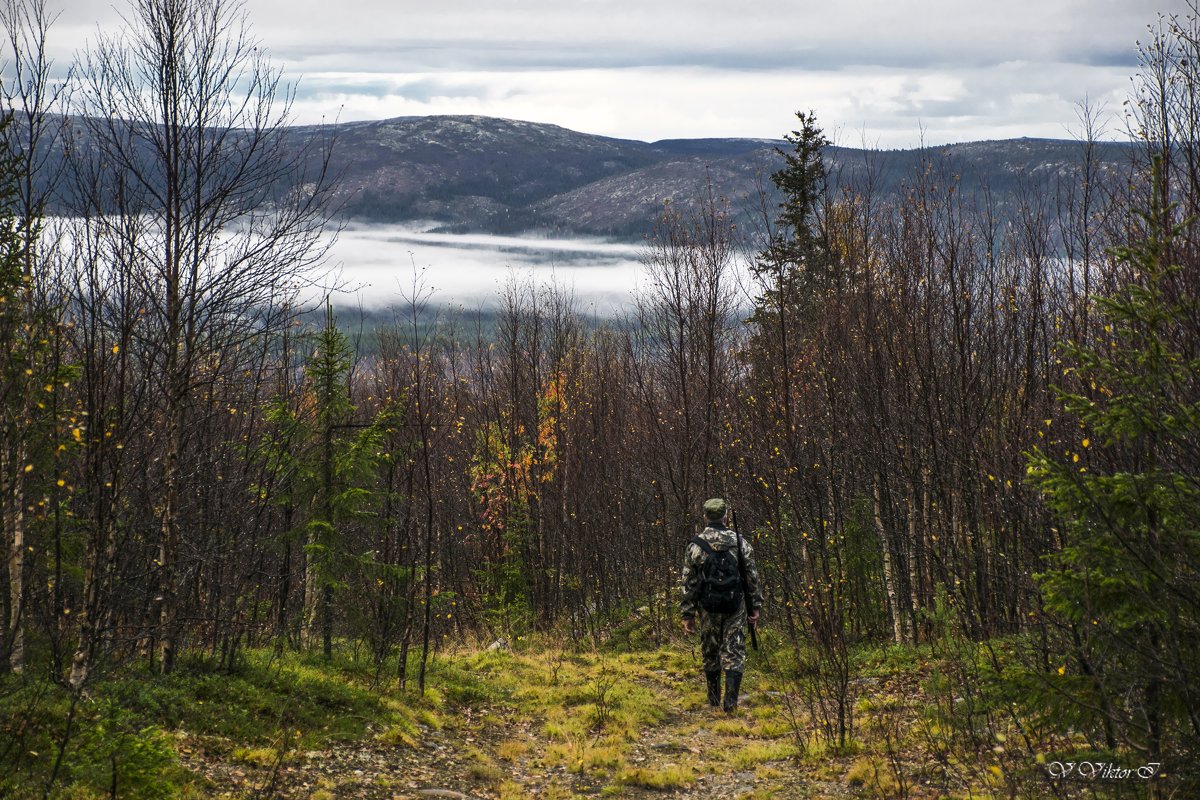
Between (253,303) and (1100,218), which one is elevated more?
(1100,218)

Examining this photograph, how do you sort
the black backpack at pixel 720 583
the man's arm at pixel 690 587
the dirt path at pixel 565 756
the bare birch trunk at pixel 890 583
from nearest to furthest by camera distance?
the dirt path at pixel 565 756, the black backpack at pixel 720 583, the man's arm at pixel 690 587, the bare birch trunk at pixel 890 583

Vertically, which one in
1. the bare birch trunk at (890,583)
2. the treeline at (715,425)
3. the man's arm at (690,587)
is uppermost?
the treeline at (715,425)

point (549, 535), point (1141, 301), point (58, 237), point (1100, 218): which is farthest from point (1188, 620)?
point (549, 535)

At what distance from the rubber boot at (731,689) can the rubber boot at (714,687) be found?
0.74 feet

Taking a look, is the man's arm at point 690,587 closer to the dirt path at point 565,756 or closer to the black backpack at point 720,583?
the black backpack at point 720,583

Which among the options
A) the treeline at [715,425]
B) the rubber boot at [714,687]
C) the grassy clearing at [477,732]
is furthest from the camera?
the rubber boot at [714,687]

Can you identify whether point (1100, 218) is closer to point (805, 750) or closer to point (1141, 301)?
point (1141, 301)

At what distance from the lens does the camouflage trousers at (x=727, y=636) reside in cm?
978

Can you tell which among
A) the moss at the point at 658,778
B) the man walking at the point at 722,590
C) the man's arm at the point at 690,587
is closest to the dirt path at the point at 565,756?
the moss at the point at 658,778

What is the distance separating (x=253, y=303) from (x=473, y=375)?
23.7 meters

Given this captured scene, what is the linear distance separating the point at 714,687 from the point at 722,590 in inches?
58.6

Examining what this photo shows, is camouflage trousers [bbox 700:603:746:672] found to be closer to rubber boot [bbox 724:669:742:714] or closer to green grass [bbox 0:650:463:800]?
rubber boot [bbox 724:669:742:714]

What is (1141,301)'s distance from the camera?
502cm

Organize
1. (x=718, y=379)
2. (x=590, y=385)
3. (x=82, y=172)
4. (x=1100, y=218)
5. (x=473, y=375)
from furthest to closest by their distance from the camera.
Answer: (x=473, y=375)
(x=590, y=385)
(x=718, y=379)
(x=1100, y=218)
(x=82, y=172)
